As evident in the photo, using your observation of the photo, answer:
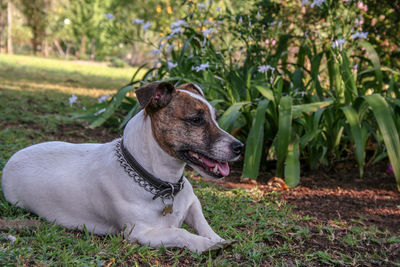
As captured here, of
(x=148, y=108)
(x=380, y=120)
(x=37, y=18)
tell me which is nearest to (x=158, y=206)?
(x=148, y=108)

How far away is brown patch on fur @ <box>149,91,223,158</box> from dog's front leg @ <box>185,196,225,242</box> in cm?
49

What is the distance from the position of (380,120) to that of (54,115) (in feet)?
16.8

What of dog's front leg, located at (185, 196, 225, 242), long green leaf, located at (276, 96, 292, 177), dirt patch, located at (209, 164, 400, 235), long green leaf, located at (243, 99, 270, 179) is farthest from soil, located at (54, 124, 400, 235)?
dog's front leg, located at (185, 196, 225, 242)

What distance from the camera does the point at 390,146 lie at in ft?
13.1

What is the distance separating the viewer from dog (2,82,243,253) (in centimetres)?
275

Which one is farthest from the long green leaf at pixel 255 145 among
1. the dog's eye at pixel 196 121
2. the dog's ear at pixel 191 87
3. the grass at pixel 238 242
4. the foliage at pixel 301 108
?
the dog's eye at pixel 196 121

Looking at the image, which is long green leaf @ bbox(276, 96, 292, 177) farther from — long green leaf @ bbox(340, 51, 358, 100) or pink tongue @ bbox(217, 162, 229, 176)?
pink tongue @ bbox(217, 162, 229, 176)

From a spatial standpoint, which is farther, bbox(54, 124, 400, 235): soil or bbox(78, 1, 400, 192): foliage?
bbox(78, 1, 400, 192): foliage

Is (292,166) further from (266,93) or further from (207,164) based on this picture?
(207,164)

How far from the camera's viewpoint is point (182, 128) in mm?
2824

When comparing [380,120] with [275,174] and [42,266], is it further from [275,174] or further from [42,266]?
[42,266]

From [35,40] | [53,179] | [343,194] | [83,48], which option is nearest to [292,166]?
[343,194]

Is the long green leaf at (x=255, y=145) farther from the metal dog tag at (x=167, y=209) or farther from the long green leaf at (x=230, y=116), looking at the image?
the metal dog tag at (x=167, y=209)

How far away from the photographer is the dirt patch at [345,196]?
3.71 metres
